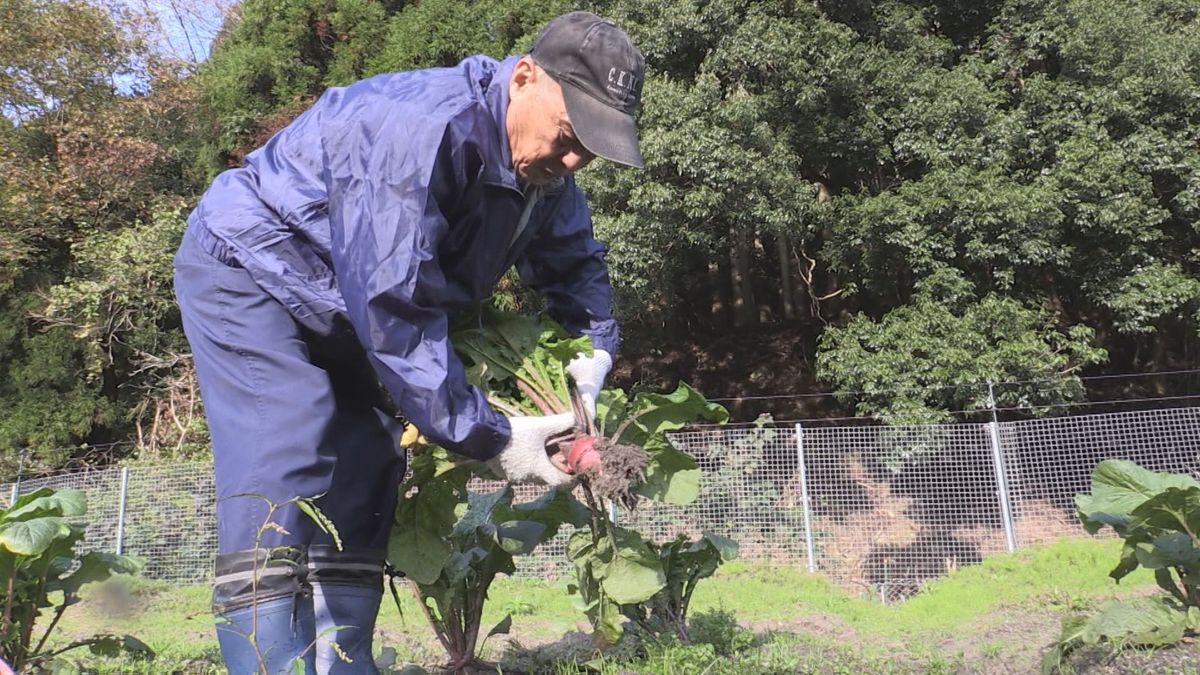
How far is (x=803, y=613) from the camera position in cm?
603

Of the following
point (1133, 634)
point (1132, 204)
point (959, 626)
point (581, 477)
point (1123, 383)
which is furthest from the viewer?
point (1123, 383)

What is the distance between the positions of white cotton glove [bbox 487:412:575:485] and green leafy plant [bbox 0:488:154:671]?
68.0 inches

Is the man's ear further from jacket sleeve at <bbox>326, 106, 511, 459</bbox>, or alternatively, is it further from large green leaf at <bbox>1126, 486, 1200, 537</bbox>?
large green leaf at <bbox>1126, 486, 1200, 537</bbox>

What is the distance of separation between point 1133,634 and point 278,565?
3.17 m

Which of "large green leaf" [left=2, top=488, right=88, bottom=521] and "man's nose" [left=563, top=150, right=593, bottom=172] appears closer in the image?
"man's nose" [left=563, top=150, right=593, bottom=172]

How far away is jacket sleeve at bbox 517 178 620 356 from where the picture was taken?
2.93 m

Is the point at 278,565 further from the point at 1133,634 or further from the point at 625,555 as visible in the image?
the point at 1133,634

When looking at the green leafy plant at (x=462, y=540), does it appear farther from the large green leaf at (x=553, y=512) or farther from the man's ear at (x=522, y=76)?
the man's ear at (x=522, y=76)

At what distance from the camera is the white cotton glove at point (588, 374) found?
2702mm

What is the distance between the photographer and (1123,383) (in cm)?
1516

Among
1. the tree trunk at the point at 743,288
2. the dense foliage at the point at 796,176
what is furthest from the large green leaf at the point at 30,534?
the tree trunk at the point at 743,288

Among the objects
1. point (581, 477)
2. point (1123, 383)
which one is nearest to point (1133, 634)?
point (581, 477)

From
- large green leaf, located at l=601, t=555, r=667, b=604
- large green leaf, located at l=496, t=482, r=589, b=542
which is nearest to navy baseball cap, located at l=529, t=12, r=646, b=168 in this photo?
large green leaf, located at l=601, t=555, r=667, b=604

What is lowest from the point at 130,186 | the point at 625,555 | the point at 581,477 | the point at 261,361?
the point at 625,555
